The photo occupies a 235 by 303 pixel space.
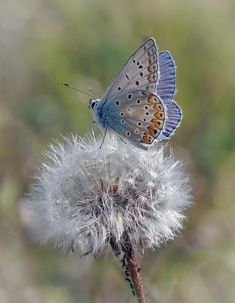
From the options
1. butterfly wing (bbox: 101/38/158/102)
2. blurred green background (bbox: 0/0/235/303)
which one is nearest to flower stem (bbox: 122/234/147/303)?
butterfly wing (bbox: 101/38/158/102)

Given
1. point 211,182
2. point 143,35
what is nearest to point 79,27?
point 143,35

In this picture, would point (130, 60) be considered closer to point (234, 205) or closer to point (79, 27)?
point (234, 205)

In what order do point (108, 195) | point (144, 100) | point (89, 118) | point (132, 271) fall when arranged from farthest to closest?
point (89, 118) < point (144, 100) < point (108, 195) < point (132, 271)

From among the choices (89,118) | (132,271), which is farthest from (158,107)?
(89,118)

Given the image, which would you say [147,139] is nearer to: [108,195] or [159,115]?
[159,115]

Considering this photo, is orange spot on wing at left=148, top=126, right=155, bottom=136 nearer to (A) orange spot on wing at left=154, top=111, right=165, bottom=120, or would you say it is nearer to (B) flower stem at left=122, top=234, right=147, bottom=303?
(A) orange spot on wing at left=154, top=111, right=165, bottom=120

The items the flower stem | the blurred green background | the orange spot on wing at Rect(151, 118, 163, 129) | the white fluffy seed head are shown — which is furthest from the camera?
the blurred green background

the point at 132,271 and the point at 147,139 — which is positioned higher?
the point at 147,139
